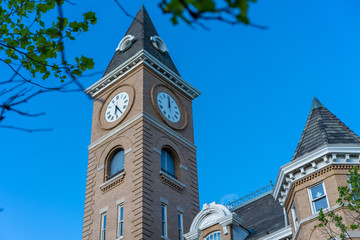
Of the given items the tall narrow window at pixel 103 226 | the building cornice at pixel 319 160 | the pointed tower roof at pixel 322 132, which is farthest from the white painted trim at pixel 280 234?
the tall narrow window at pixel 103 226

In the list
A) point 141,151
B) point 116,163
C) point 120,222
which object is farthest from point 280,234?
point 116,163

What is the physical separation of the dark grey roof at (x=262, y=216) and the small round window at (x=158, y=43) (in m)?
14.2

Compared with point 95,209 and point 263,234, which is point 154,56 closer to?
point 95,209

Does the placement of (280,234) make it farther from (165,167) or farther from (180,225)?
(165,167)

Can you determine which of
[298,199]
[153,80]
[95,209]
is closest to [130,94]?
[153,80]

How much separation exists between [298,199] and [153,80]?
56.5 ft

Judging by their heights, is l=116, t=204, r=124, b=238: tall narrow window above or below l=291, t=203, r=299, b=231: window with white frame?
above

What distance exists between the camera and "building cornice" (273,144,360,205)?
21938mm

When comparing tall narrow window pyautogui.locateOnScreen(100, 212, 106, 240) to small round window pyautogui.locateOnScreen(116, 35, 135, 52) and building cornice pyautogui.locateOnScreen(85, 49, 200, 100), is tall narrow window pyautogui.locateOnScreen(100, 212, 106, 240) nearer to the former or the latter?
building cornice pyautogui.locateOnScreen(85, 49, 200, 100)

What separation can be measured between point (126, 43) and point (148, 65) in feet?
18.4

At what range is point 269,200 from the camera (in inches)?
1258

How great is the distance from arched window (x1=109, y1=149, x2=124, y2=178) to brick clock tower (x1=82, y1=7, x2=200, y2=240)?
7 cm

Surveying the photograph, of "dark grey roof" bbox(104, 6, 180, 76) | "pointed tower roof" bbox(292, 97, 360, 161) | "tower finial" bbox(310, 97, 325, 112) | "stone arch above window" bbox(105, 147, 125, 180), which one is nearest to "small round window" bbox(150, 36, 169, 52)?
"dark grey roof" bbox(104, 6, 180, 76)

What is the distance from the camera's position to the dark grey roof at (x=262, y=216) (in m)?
26.9
